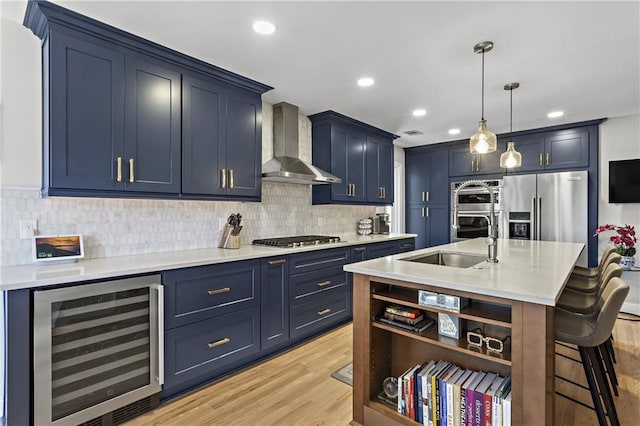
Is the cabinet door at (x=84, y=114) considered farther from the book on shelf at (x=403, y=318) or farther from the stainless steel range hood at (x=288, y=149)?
the book on shelf at (x=403, y=318)

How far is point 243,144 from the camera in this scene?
2928mm

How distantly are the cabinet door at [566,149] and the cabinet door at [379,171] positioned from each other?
2.18 meters

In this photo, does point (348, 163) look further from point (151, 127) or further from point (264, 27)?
point (151, 127)

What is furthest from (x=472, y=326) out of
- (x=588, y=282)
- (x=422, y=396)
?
(x=588, y=282)

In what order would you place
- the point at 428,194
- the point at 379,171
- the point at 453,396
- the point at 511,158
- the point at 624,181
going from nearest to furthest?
the point at 453,396
the point at 511,158
the point at 624,181
the point at 379,171
the point at 428,194

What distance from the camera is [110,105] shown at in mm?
2121

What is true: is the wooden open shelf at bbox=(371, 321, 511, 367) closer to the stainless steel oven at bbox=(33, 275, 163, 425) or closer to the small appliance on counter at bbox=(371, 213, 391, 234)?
the stainless steel oven at bbox=(33, 275, 163, 425)

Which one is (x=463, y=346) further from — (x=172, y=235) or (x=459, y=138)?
(x=459, y=138)

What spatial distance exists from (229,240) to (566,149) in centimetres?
459

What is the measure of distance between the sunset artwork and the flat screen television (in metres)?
5.62

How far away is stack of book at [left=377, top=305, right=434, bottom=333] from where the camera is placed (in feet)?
5.71

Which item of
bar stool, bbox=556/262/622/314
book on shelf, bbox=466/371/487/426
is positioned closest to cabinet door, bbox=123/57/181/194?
book on shelf, bbox=466/371/487/426

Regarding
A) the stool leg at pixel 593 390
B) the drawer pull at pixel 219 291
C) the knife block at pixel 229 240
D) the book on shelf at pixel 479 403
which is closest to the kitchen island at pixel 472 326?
the book on shelf at pixel 479 403

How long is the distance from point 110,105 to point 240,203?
142 cm
